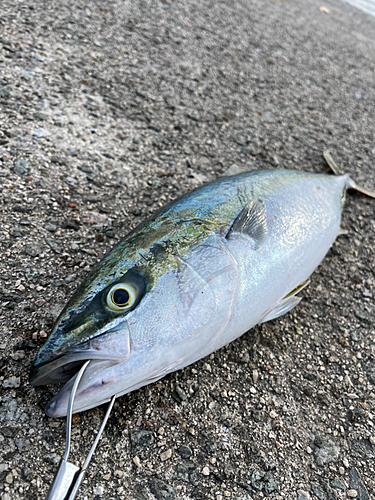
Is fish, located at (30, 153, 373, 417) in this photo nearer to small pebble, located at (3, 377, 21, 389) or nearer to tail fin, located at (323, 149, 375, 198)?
small pebble, located at (3, 377, 21, 389)

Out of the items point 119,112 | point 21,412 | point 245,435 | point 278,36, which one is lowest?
point 21,412

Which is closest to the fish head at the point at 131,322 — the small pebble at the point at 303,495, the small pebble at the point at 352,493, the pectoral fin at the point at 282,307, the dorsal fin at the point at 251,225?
the dorsal fin at the point at 251,225

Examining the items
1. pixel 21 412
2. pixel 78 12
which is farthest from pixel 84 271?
pixel 78 12

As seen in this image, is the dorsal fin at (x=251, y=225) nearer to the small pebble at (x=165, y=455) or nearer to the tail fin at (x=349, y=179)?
the small pebble at (x=165, y=455)

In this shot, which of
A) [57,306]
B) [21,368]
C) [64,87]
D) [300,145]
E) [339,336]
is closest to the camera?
[21,368]

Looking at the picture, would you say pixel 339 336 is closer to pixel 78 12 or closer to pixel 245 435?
pixel 245 435

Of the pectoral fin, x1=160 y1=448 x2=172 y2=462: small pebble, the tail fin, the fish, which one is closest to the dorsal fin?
the fish

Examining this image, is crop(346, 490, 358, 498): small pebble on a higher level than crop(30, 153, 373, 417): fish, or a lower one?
lower
